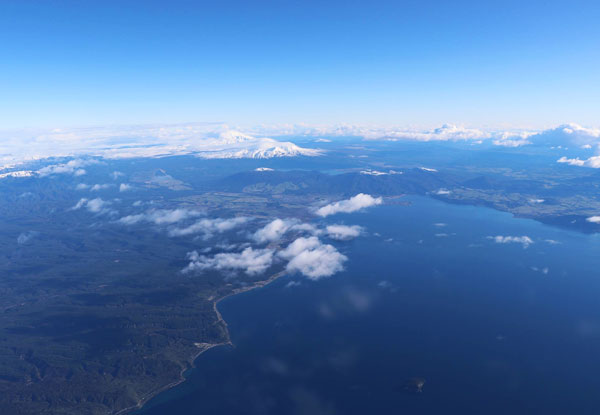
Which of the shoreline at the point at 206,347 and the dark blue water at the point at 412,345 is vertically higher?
the dark blue water at the point at 412,345

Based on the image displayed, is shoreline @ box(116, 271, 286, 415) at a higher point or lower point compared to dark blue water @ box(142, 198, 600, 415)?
lower

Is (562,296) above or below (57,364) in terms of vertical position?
above

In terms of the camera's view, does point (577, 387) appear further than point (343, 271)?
No

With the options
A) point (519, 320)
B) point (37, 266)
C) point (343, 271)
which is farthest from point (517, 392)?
point (37, 266)

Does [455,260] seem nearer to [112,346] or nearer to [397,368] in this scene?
[397,368]

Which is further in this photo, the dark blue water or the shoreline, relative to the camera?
the shoreline

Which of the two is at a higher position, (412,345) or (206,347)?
(412,345)

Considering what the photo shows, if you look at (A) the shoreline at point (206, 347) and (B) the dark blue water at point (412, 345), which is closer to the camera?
(B) the dark blue water at point (412, 345)

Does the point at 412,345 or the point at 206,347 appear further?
the point at 206,347
